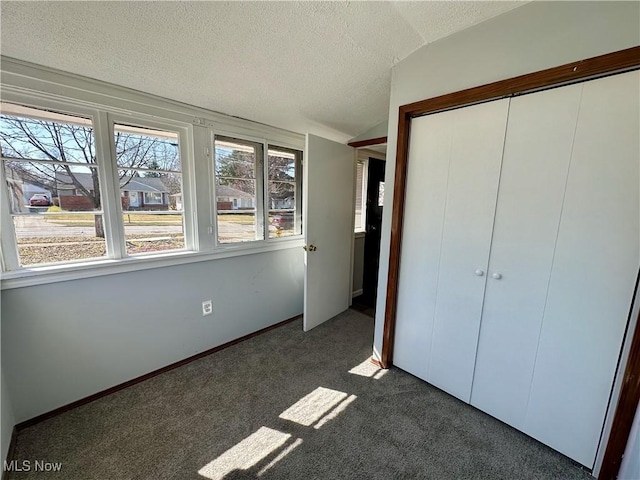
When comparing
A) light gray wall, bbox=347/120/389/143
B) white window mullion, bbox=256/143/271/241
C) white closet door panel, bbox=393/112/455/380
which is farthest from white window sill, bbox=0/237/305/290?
light gray wall, bbox=347/120/389/143

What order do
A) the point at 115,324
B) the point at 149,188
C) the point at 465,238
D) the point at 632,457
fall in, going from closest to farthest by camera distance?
the point at 632,457, the point at 465,238, the point at 115,324, the point at 149,188

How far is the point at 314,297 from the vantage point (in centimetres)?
269

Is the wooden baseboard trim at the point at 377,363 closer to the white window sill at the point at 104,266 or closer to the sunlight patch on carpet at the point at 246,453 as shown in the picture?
the sunlight patch on carpet at the point at 246,453

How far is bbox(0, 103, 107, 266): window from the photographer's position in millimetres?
1438

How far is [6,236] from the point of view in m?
1.43

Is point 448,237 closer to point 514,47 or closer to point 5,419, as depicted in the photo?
point 514,47

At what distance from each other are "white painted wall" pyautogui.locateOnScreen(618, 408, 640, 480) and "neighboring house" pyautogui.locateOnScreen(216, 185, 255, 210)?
8.84ft

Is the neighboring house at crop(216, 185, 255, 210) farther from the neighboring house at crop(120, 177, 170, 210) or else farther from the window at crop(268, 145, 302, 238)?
the neighboring house at crop(120, 177, 170, 210)

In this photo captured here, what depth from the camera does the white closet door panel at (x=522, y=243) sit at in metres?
1.31

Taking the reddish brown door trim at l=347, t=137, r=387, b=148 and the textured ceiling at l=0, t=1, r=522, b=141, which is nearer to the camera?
the textured ceiling at l=0, t=1, r=522, b=141

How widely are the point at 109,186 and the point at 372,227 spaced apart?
111 inches

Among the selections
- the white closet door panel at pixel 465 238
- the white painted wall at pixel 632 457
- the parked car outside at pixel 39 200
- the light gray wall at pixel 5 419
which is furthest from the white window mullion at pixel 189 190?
the white painted wall at pixel 632 457

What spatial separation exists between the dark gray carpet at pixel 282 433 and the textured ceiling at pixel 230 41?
2.05m

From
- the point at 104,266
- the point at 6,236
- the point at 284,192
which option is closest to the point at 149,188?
the point at 104,266
